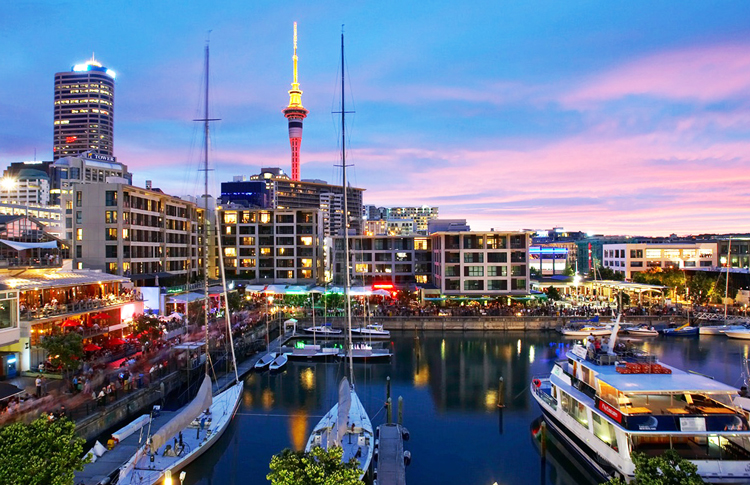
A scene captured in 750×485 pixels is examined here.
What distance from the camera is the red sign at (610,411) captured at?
26.2 m

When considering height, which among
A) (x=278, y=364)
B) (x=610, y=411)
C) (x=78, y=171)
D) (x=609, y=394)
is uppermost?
(x=78, y=171)

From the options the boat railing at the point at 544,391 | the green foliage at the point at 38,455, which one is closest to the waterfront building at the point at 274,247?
the boat railing at the point at 544,391

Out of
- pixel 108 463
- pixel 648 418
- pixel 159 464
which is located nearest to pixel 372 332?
pixel 159 464

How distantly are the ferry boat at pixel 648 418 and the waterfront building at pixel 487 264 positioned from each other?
49003mm

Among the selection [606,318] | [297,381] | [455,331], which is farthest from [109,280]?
[606,318]

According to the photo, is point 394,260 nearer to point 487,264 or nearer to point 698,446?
point 487,264

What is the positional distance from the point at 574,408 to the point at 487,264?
51.2m

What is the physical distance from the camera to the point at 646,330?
232ft

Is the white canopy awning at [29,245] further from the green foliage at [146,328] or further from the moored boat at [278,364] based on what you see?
the moored boat at [278,364]

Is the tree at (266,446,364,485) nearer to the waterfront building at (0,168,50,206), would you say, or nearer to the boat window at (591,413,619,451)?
the boat window at (591,413,619,451)

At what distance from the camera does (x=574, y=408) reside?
32.5m

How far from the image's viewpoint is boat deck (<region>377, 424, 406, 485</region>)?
25609 mm

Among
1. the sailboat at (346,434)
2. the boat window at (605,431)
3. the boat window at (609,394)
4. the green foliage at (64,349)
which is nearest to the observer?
the sailboat at (346,434)

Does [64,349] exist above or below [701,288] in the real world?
above
